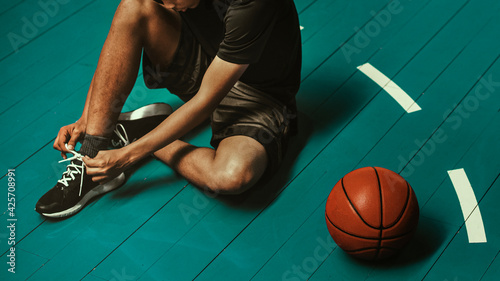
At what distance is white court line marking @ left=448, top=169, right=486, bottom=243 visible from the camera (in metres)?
1.92

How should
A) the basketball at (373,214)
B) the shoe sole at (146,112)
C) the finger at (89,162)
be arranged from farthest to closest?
the shoe sole at (146,112) < the finger at (89,162) < the basketball at (373,214)

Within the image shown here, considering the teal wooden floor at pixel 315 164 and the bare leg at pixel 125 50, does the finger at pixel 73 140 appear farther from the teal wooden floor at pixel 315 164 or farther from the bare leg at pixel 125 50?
the teal wooden floor at pixel 315 164

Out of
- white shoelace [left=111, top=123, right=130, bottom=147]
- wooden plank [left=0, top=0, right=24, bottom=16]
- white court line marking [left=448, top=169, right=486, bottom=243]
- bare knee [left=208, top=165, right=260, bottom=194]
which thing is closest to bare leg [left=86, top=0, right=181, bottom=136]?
white shoelace [left=111, top=123, right=130, bottom=147]

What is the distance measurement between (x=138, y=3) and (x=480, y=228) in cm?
157

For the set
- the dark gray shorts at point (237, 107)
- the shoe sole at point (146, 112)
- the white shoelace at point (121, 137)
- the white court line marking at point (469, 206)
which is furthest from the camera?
the shoe sole at point (146, 112)

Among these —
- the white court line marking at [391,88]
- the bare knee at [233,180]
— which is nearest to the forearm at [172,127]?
the bare knee at [233,180]

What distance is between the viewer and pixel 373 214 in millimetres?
1734

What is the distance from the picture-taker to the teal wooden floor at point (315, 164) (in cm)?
197

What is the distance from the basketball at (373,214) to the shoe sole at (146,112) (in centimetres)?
103

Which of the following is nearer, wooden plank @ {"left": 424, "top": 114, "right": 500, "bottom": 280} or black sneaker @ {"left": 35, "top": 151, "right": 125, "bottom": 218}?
wooden plank @ {"left": 424, "top": 114, "right": 500, "bottom": 280}

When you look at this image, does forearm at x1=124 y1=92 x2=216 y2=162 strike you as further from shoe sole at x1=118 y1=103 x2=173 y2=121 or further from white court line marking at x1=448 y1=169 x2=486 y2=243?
white court line marking at x1=448 y1=169 x2=486 y2=243

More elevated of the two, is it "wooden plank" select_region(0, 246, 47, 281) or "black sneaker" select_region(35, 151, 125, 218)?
"black sneaker" select_region(35, 151, 125, 218)

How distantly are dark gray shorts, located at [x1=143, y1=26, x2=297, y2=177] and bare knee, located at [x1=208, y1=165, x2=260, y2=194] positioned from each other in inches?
4.7

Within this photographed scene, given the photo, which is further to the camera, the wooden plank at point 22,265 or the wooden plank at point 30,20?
the wooden plank at point 30,20
